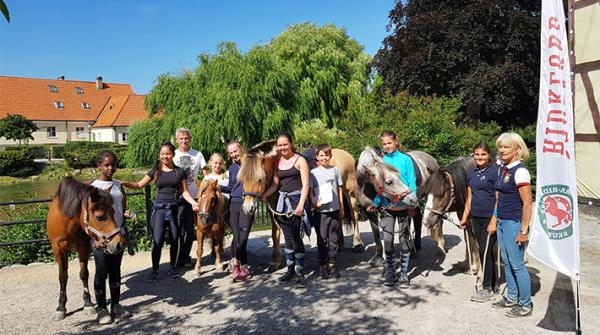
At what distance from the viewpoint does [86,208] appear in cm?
387

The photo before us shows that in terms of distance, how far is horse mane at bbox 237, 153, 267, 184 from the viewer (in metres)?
4.96

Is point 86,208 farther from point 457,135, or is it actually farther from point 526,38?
point 526,38

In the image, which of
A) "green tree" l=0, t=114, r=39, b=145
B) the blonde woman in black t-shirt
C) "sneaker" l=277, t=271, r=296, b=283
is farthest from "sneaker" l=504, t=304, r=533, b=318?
"green tree" l=0, t=114, r=39, b=145

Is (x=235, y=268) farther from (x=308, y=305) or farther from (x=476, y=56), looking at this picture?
(x=476, y=56)

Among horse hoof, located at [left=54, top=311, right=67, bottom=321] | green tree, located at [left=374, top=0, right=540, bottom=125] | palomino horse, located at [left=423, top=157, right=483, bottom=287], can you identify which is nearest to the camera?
horse hoof, located at [left=54, top=311, right=67, bottom=321]

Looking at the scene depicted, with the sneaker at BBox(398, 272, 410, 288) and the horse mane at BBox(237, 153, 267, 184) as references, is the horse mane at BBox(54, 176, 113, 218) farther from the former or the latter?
the sneaker at BBox(398, 272, 410, 288)

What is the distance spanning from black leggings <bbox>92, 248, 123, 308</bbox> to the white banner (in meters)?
3.81

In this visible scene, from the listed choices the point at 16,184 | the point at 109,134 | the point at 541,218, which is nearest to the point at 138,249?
the point at 541,218

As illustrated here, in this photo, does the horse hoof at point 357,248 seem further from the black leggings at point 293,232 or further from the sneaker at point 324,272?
the black leggings at point 293,232

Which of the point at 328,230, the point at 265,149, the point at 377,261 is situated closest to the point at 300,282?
the point at 328,230

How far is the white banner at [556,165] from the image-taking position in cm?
349

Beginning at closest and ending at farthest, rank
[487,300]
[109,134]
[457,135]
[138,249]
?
[487,300]
[138,249]
[457,135]
[109,134]

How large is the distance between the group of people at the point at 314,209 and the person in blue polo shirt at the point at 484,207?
10 millimetres

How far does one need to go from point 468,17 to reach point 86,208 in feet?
50.2
